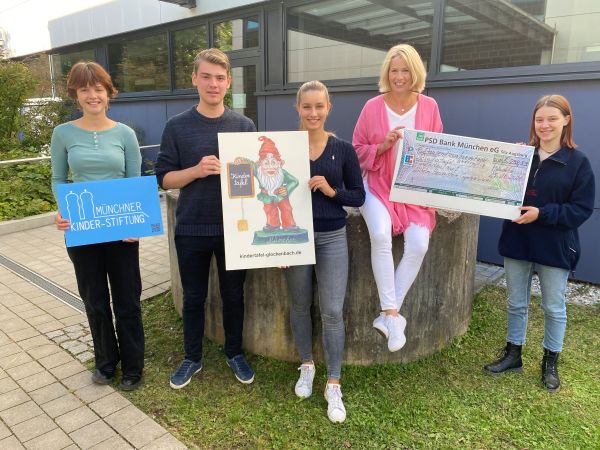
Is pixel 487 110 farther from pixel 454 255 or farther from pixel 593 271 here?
pixel 454 255

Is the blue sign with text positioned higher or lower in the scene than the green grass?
higher

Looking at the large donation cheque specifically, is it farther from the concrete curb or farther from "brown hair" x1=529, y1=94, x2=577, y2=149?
the concrete curb

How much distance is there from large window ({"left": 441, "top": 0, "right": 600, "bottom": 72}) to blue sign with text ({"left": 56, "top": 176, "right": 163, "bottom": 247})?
4.44 metres

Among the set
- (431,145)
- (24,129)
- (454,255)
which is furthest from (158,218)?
(24,129)

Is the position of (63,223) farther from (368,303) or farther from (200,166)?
(368,303)

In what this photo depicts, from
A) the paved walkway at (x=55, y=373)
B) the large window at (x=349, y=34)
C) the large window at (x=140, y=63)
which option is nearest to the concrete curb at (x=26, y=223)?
the paved walkway at (x=55, y=373)

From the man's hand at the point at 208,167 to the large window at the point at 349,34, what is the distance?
435 cm

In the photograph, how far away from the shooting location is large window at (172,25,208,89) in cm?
970

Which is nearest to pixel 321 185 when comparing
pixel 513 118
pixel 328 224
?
pixel 328 224

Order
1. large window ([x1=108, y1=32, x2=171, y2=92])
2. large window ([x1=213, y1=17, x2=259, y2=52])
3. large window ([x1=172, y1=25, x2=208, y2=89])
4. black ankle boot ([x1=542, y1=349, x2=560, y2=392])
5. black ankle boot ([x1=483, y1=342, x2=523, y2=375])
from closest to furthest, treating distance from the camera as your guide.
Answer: black ankle boot ([x1=542, y1=349, x2=560, y2=392]), black ankle boot ([x1=483, y1=342, x2=523, y2=375]), large window ([x1=213, y1=17, x2=259, y2=52]), large window ([x1=172, y1=25, x2=208, y2=89]), large window ([x1=108, y1=32, x2=171, y2=92])

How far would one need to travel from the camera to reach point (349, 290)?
10.2 feet

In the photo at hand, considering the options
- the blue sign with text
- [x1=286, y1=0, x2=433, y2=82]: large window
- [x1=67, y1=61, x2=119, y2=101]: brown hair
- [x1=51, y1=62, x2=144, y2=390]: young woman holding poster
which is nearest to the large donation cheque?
the blue sign with text

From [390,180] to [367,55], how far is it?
4360 millimetres

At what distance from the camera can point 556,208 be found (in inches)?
109
